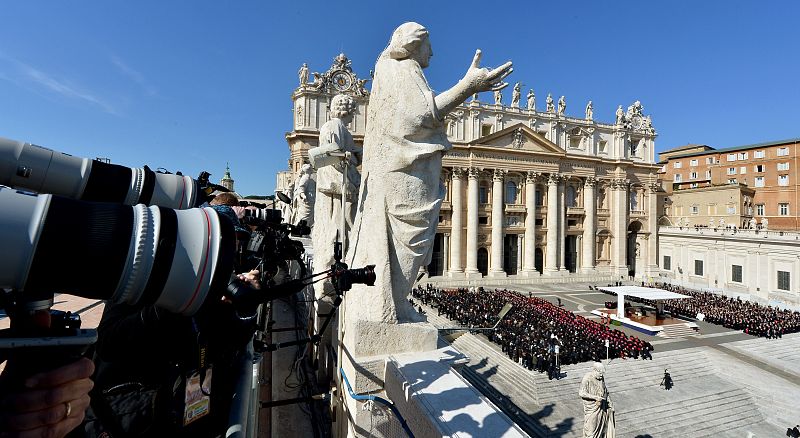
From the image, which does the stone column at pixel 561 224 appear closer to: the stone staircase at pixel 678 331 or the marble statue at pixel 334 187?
the stone staircase at pixel 678 331

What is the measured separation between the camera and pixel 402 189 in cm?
340

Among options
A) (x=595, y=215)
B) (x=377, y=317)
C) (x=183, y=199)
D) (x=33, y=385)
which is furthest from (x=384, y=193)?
(x=595, y=215)

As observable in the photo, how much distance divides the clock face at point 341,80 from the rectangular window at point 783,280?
37.9m

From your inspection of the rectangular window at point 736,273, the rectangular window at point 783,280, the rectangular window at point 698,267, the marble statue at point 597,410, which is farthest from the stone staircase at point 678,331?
the rectangular window at point 698,267

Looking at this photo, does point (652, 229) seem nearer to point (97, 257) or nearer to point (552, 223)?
point (552, 223)

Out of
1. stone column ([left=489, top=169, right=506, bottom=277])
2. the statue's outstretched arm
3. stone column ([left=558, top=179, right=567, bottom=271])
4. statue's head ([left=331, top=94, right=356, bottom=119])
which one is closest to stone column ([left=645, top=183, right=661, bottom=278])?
stone column ([left=558, top=179, right=567, bottom=271])

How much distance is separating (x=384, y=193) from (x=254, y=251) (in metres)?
1.26

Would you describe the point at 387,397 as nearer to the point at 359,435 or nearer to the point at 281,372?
the point at 359,435

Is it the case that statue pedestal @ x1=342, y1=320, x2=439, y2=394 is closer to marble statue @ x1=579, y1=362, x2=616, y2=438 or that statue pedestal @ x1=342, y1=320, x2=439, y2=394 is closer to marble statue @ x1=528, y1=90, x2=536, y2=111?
marble statue @ x1=579, y1=362, x2=616, y2=438

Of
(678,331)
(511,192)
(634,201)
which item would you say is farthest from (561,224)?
(678,331)

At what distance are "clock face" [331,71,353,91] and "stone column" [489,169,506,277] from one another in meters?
16.4

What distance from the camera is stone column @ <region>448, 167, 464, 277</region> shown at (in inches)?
1362

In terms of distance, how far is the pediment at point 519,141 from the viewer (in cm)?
3569

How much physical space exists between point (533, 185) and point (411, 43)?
36371mm
